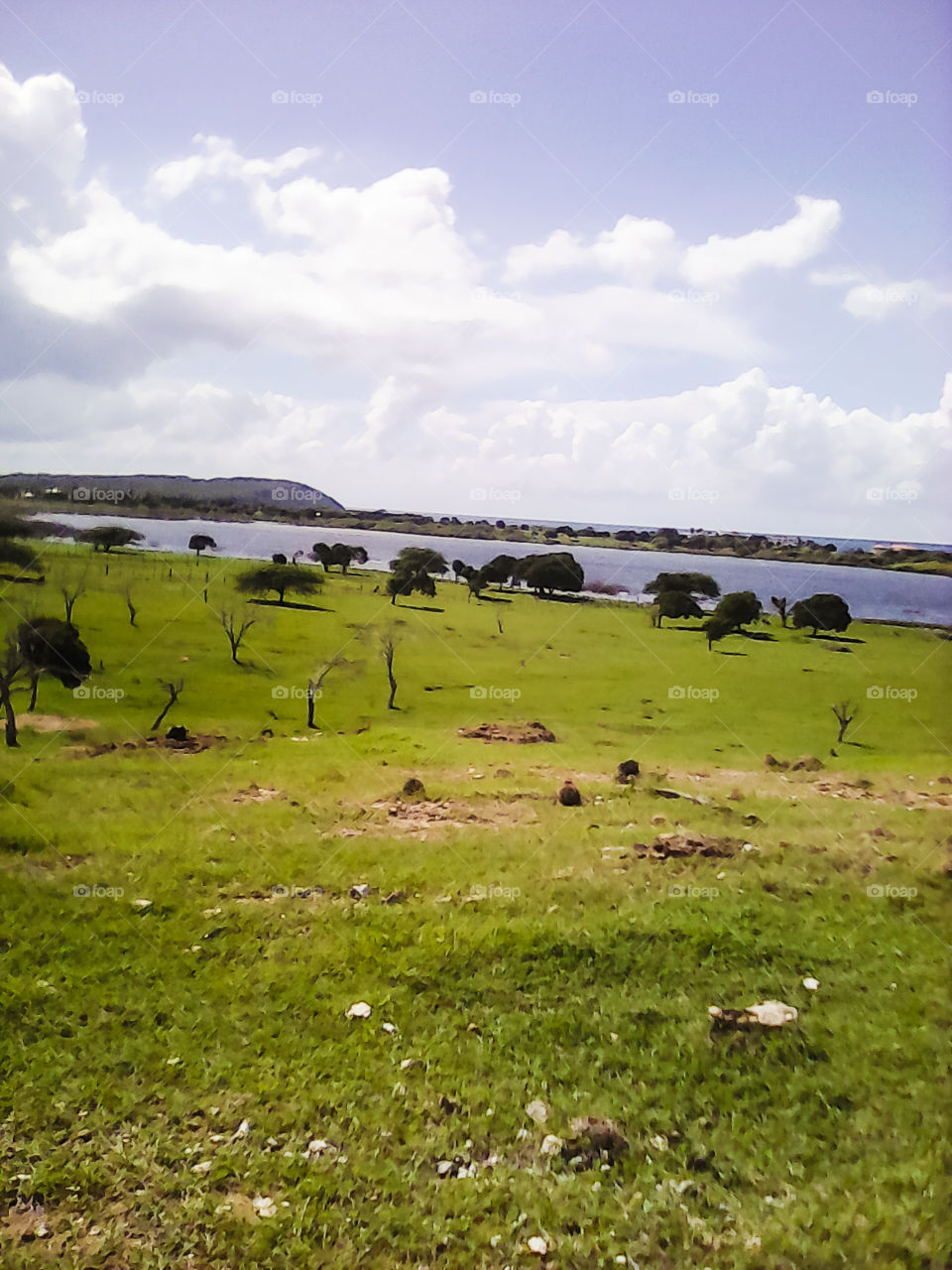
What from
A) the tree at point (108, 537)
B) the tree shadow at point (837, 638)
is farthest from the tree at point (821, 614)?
the tree at point (108, 537)

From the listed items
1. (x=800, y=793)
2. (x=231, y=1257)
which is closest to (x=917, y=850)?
(x=800, y=793)

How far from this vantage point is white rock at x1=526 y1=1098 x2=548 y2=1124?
3.70 metres

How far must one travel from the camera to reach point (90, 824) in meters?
5.05

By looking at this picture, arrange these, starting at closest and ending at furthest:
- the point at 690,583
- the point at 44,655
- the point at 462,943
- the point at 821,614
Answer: the point at 462,943 < the point at 44,655 < the point at 821,614 < the point at 690,583

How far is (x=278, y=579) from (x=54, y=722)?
74.1 inches

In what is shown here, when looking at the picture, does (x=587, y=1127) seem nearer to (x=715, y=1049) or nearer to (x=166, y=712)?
(x=715, y=1049)

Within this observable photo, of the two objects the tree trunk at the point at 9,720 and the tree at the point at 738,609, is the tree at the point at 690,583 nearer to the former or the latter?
the tree at the point at 738,609

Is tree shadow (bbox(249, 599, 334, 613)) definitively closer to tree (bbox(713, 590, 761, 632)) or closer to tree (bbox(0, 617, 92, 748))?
tree (bbox(0, 617, 92, 748))

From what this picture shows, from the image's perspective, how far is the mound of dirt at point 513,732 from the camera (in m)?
5.59

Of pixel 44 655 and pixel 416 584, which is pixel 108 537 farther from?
pixel 416 584

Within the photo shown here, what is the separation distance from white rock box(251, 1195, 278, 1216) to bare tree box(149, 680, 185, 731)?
124 inches

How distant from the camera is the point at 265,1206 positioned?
336 cm

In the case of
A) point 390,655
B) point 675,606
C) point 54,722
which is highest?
point 675,606

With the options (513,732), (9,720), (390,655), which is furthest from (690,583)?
(9,720)
